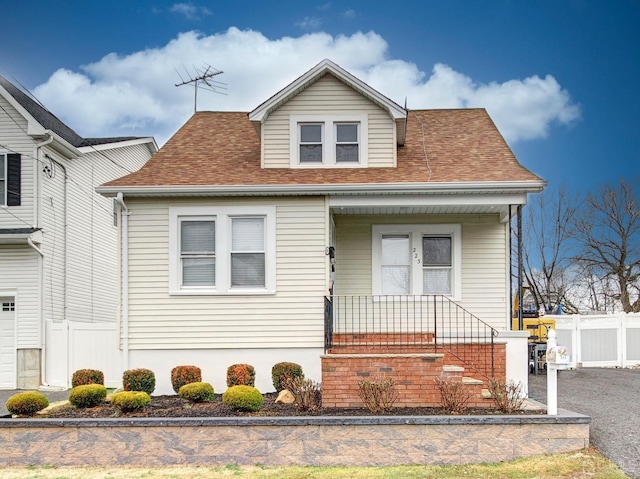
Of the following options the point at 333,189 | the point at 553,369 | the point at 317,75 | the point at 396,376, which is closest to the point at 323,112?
the point at 317,75

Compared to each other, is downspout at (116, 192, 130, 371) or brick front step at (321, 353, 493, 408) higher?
downspout at (116, 192, 130, 371)

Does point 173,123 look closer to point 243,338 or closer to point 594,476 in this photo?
point 243,338

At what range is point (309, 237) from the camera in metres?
13.4

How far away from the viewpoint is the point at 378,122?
14383mm

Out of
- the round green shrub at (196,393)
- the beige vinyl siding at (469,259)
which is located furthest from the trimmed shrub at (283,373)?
the beige vinyl siding at (469,259)

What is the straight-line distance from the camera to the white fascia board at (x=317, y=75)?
46.3 feet

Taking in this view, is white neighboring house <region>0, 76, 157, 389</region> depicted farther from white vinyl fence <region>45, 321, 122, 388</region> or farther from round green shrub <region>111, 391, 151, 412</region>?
round green shrub <region>111, 391, 151, 412</region>

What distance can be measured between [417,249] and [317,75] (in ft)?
12.9

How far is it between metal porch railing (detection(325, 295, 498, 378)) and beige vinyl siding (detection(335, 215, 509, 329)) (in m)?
0.29

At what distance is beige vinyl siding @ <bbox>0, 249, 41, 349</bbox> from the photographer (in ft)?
54.1

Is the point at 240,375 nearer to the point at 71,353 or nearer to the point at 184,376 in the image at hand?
the point at 184,376

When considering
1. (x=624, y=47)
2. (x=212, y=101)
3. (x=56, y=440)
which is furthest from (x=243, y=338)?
(x=624, y=47)

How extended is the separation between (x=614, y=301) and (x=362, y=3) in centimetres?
1737

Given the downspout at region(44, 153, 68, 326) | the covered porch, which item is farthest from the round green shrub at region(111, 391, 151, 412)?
the downspout at region(44, 153, 68, 326)
